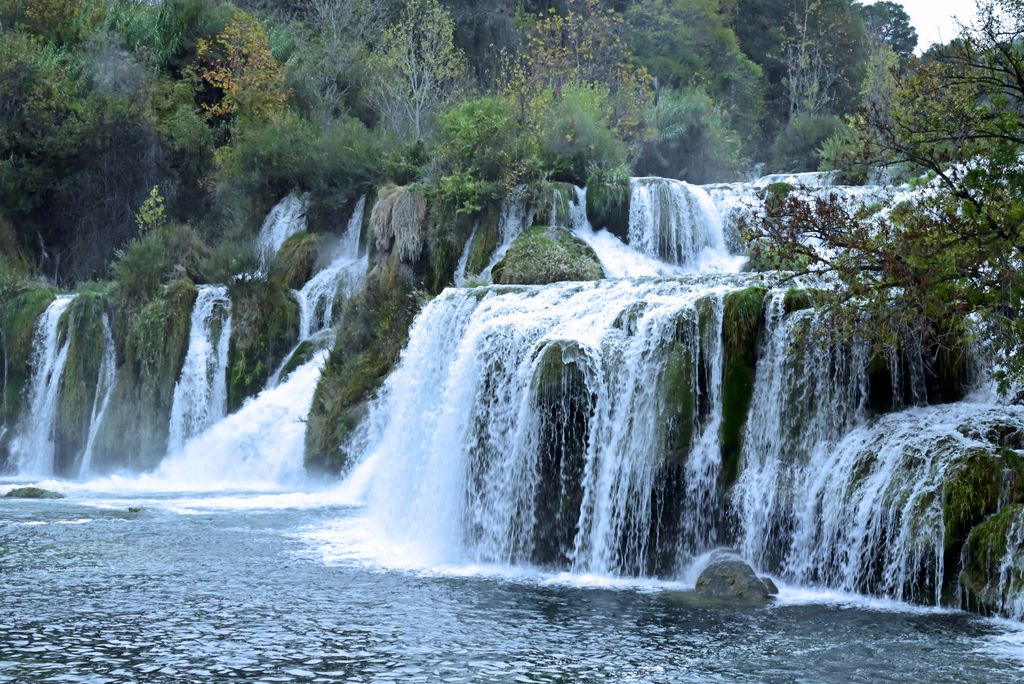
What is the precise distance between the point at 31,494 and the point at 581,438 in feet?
36.1

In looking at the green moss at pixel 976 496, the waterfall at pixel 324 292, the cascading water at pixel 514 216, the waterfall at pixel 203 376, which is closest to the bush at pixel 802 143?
the cascading water at pixel 514 216

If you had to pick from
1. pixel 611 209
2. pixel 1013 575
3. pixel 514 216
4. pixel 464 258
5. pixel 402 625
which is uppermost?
pixel 611 209

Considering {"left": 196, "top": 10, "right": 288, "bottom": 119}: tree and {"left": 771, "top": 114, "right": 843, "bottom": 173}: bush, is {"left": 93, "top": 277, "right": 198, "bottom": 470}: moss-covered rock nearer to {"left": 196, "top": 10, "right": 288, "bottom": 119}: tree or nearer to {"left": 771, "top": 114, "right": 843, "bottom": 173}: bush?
{"left": 196, "top": 10, "right": 288, "bottom": 119}: tree

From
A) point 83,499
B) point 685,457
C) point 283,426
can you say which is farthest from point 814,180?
point 83,499

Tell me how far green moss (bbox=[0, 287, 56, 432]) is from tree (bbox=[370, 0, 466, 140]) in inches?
437

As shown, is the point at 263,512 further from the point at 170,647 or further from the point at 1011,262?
the point at 1011,262

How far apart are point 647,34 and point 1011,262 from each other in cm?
3701

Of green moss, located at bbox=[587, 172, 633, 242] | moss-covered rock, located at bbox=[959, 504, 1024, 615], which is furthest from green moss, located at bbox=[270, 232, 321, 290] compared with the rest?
moss-covered rock, located at bbox=[959, 504, 1024, 615]

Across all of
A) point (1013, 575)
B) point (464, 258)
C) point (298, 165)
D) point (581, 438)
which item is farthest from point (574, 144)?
point (1013, 575)

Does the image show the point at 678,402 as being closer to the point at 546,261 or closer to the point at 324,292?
the point at 546,261

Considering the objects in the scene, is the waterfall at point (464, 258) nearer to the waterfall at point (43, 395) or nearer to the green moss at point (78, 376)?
the green moss at point (78, 376)

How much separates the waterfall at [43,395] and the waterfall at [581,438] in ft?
41.5

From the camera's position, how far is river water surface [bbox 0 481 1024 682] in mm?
10031

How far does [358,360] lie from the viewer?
2375 cm
